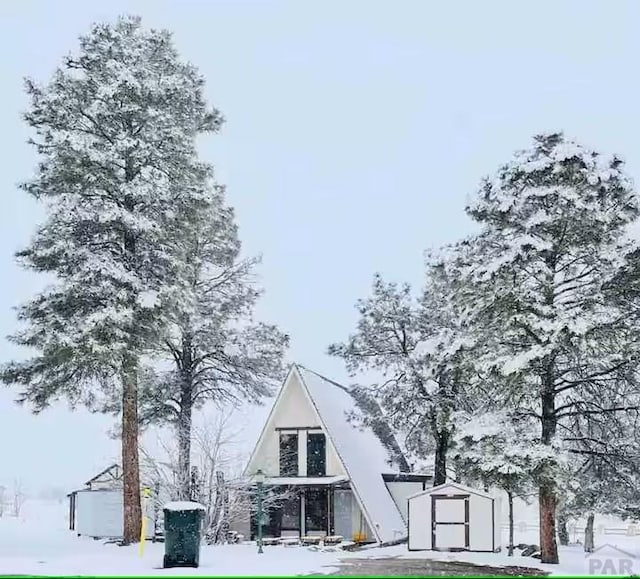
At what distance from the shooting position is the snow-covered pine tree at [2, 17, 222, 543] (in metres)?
21.4

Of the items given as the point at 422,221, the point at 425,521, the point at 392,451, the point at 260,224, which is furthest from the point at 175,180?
the point at 422,221

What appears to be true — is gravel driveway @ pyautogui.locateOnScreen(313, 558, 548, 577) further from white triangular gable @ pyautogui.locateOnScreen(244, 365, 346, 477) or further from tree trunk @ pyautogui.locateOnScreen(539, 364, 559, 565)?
white triangular gable @ pyautogui.locateOnScreen(244, 365, 346, 477)

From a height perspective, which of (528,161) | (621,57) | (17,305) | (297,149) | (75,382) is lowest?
(75,382)

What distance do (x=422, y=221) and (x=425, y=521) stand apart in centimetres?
13601

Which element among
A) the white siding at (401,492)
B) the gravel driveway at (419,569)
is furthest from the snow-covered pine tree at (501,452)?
the white siding at (401,492)

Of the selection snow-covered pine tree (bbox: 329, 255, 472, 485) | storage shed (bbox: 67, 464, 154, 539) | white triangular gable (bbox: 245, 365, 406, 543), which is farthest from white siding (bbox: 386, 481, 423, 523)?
storage shed (bbox: 67, 464, 154, 539)

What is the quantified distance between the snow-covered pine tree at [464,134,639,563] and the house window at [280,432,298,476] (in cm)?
885

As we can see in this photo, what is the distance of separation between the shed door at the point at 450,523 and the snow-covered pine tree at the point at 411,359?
106 inches

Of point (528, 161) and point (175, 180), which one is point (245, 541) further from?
point (528, 161)

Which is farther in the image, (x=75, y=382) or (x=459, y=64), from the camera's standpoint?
(x=459, y=64)

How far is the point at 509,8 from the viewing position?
171 metres

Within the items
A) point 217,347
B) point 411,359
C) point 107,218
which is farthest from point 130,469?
point 411,359

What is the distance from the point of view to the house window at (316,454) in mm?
28000

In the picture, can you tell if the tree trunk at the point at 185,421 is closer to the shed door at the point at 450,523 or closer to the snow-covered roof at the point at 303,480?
the snow-covered roof at the point at 303,480
